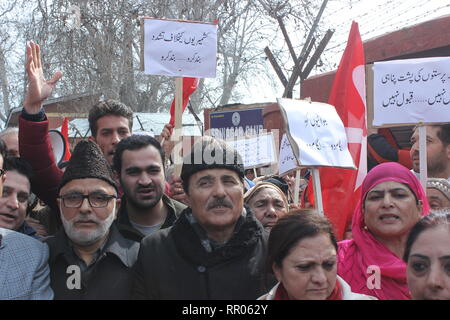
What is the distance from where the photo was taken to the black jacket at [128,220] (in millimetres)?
3002

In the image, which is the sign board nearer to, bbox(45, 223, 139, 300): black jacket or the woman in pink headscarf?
the woman in pink headscarf

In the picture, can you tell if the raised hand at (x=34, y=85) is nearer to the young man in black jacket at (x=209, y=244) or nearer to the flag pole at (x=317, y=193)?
the young man in black jacket at (x=209, y=244)

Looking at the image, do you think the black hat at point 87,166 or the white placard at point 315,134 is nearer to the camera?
the black hat at point 87,166

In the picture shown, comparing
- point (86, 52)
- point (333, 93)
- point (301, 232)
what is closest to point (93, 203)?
point (301, 232)

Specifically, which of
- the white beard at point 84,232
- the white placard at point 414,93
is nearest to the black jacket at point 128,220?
the white beard at point 84,232

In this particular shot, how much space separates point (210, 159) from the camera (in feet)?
9.00

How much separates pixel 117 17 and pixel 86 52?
3.08ft

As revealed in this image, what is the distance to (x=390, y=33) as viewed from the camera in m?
8.68

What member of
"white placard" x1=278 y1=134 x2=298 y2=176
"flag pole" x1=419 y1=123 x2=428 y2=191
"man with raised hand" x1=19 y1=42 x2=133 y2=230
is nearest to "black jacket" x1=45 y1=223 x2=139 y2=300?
"man with raised hand" x1=19 y1=42 x2=133 y2=230

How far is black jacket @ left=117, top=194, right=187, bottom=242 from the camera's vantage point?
3002 millimetres

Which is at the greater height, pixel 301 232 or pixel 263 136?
pixel 263 136

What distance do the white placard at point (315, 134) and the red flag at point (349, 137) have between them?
0.23 metres

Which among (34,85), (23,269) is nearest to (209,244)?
(23,269)

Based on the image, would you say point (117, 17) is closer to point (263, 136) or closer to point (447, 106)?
point (263, 136)
